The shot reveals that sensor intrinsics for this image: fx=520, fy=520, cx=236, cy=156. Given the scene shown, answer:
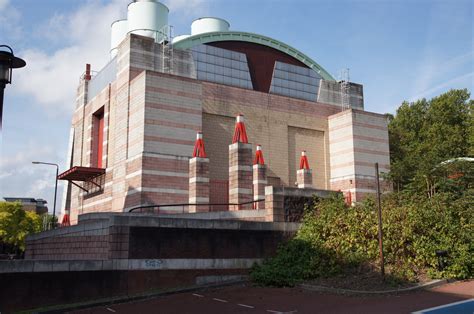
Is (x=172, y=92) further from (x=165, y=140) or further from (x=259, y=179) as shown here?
(x=259, y=179)

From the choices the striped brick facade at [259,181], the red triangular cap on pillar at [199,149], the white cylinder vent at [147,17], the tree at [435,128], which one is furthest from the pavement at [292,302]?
the tree at [435,128]

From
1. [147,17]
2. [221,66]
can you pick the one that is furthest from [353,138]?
[147,17]

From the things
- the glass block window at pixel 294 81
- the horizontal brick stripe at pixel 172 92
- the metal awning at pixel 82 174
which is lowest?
the metal awning at pixel 82 174

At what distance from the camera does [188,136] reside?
104 feet

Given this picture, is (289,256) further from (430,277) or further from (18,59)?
(18,59)

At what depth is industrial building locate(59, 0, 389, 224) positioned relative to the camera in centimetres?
3111

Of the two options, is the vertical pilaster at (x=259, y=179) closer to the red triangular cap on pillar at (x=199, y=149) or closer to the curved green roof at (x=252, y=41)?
the red triangular cap on pillar at (x=199, y=149)

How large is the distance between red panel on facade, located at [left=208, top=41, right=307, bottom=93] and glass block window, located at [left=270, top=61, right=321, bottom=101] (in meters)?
0.47

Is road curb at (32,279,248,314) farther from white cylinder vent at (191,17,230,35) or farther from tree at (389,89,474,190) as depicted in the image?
tree at (389,89,474,190)

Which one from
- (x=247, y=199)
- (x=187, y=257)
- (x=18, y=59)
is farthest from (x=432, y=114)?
(x=18, y=59)

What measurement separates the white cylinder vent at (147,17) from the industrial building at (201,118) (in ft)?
0.26

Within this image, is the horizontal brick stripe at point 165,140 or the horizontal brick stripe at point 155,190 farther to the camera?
the horizontal brick stripe at point 165,140

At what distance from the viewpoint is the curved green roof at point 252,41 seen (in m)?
36.3

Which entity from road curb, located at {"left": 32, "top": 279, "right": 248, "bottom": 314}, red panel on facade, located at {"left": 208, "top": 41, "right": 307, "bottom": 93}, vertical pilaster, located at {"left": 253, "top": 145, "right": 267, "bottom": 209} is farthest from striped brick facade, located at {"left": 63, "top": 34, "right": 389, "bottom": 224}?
road curb, located at {"left": 32, "top": 279, "right": 248, "bottom": 314}
